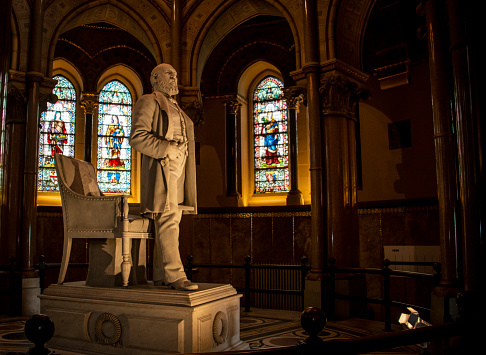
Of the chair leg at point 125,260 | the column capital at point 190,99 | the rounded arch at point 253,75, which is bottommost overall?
the chair leg at point 125,260

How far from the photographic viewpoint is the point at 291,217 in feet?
38.8

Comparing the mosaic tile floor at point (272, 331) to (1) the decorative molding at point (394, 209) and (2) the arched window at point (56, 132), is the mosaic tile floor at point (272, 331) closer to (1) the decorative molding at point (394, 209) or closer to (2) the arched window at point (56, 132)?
(1) the decorative molding at point (394, 209)

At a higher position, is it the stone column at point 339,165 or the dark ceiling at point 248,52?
the dark ceiling at point 248,52

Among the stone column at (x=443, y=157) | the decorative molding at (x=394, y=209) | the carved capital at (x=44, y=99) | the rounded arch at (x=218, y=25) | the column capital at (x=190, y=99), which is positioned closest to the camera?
the stone column at (x=443, y=157)

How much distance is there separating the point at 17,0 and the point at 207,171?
20.7ft

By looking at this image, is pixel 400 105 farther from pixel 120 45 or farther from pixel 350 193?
pixel 120 45

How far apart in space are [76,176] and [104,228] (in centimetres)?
81

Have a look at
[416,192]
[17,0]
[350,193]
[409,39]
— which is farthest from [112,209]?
[409,39]

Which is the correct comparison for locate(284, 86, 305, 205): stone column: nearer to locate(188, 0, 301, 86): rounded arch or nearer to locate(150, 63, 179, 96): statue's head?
locate(188, 0, 301, 86): rounded arch

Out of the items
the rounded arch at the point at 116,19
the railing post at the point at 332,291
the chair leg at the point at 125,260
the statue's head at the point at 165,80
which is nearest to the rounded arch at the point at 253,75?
the rounded arch at the point at 116,19

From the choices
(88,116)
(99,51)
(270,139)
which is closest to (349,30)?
(270,139)

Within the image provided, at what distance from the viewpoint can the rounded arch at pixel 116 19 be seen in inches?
392

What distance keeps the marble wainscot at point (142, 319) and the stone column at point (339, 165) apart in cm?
367

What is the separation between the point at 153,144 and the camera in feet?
14.6
